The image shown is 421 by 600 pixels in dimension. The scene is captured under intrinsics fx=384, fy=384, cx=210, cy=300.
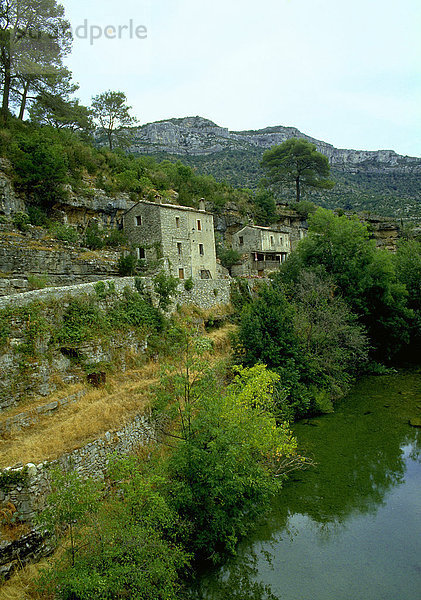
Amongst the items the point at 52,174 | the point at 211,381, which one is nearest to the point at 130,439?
the point at 211,381

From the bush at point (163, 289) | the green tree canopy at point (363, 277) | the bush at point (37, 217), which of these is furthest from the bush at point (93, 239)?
the green tree canopy at point (363, 277)

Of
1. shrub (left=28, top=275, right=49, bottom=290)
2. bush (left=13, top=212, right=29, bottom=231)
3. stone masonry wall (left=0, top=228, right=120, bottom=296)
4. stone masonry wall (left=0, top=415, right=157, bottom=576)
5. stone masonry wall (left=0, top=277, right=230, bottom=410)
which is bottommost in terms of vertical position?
stone masonry wall (left=0, top=415, right=157, bottom=576)

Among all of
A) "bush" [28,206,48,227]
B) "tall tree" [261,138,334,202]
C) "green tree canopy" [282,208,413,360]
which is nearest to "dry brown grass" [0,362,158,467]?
"bush" [28,206,48,227]

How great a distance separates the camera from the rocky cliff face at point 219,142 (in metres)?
89.4

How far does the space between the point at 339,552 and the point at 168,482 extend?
513cm

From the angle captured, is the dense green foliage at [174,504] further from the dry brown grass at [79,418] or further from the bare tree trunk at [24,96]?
the bare tree trunk at [24,96]

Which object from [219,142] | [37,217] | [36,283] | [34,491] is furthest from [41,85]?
[219,142]

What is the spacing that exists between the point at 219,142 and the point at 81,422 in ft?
305

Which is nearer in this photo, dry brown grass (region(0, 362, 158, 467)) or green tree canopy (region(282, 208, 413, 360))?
dry brown grass (region(0, 362, 158, 467))

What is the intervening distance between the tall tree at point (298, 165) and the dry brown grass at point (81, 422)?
1747 inches

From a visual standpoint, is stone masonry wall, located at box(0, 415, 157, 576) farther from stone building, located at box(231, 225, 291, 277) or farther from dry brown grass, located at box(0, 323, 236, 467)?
stone building, located at box(231, 225, 291, 277)

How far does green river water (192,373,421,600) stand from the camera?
31.3 ft

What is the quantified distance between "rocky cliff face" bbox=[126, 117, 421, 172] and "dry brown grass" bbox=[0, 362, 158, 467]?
76.1 meters

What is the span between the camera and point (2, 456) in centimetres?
926
